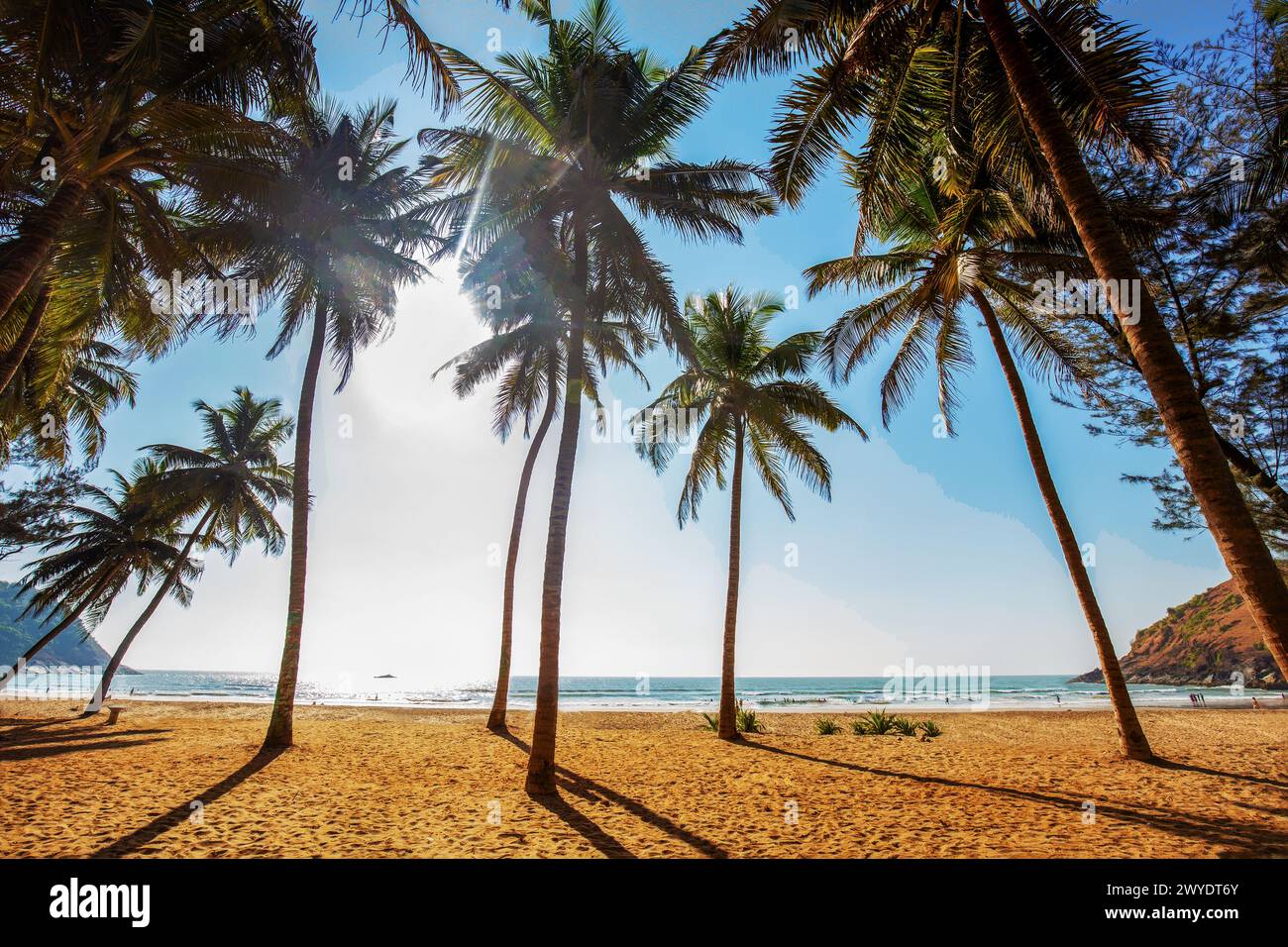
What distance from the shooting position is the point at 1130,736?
31.1 feet

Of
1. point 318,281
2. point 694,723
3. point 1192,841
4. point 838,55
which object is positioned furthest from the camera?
point 694,723

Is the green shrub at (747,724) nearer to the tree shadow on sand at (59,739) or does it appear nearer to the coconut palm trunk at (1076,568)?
the coconut palm trunk at (1076,568)

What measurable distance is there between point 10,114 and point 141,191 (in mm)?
1641

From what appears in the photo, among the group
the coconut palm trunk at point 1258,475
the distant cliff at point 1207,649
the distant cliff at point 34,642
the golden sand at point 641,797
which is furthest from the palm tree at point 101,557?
the distant cliff at point 34,642

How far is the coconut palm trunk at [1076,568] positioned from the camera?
948 centimetres

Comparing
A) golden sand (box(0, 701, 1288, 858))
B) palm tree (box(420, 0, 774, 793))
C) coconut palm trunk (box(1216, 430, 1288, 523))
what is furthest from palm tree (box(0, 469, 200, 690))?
coconut palm trunk (box(1216, 430, 1288, 523))

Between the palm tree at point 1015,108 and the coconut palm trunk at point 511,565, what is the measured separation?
882 cm

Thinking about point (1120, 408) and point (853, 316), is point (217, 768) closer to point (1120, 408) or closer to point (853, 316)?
point (853, 316)

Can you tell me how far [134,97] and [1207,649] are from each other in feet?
290

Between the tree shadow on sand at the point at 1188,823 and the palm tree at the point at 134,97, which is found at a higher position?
the palm tree at the point at 134,97

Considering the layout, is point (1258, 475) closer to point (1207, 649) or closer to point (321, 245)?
point (321, 245)
